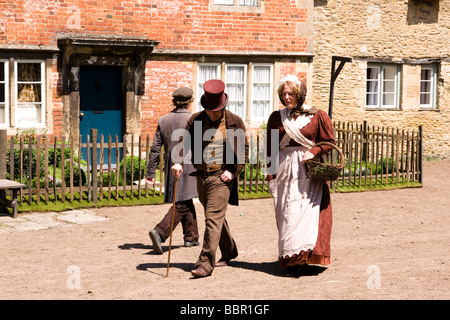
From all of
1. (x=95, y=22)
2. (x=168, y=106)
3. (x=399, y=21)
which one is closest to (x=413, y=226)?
(x=168, y=106)

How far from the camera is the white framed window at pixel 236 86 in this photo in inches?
663

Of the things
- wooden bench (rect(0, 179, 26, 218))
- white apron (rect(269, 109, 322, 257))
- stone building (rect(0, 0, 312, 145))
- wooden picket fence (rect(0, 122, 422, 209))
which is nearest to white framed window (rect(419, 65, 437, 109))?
stone building (rect(0, 0, 312, 145))

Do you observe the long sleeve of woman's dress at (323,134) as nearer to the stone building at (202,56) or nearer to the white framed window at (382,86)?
the stone building at (202,56)

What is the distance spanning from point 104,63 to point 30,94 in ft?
5.30

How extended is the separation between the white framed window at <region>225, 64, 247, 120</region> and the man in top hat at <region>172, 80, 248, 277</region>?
903 centimetres

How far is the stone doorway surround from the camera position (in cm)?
1479

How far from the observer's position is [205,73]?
1658cm

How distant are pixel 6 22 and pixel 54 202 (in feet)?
14.4

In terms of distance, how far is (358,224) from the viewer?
11.1 metres

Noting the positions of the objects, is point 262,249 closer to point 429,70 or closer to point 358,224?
Answer: point 358,224

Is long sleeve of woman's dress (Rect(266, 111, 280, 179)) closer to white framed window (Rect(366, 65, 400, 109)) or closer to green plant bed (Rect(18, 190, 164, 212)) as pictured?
green plant bed (Rect(18, 190, 164, 212))

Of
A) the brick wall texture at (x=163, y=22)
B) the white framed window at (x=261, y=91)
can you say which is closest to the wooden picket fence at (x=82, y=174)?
the brick wall texture at (x=163, y=22)

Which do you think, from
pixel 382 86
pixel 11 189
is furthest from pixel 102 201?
pixel 382 86

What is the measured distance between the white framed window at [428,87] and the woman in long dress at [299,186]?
13925mm
